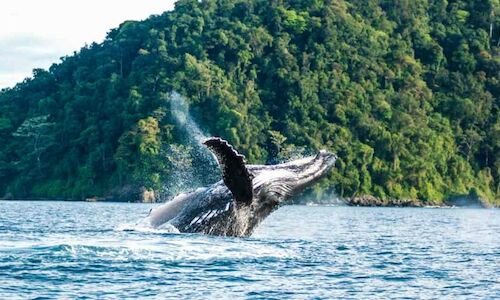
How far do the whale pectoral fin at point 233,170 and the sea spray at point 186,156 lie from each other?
8923 centimetres

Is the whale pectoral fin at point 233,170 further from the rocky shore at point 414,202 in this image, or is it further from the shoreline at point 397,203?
the rocky shore at point 414,202

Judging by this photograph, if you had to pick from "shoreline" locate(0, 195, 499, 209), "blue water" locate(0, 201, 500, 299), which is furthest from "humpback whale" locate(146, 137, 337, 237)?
"shoreline" locate(0, 195, 499, 209)

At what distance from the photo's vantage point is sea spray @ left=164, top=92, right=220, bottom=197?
11619cm

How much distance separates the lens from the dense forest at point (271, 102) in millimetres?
124125

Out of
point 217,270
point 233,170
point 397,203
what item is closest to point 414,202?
point 397,203

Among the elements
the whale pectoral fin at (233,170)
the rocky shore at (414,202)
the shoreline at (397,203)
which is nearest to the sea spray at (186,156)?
the shoreline at (397,203)

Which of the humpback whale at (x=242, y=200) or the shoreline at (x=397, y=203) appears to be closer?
the humpback whale at (x=242, y=200)

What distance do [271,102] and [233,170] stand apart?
114m

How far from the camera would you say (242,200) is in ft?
70.0

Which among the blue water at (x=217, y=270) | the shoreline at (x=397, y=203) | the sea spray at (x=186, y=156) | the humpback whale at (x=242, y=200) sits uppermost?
the sea spray at (x=186, y=156)

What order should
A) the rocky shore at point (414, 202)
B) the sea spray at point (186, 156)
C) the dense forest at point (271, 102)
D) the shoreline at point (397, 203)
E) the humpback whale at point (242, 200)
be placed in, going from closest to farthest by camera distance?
the humpback whale at point (242, 200)
the sea spray at point (186, 156)
the shoreline at point (397, 203)
the rocky shore at point (414, 202)
the dense forest at point (271, 102)

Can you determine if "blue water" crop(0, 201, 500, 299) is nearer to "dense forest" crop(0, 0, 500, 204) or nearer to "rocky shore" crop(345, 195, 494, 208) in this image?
"dense forest" crop(0, 0, 500, 204)

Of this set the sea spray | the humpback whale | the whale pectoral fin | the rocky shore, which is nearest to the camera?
the whale pectoral fin

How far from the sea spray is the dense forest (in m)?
0.38
